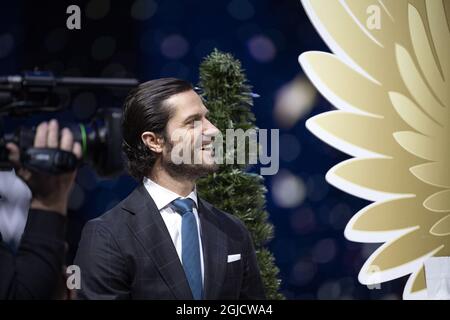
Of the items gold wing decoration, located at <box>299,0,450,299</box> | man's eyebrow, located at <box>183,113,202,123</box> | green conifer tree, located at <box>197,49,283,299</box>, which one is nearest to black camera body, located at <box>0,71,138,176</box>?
man's eyebrow, located at <box>183,113,202,123</box>

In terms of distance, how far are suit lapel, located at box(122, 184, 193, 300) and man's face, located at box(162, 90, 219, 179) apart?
0.67 feet

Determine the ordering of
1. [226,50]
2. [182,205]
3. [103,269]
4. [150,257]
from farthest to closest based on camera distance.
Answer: [226,50], [182,205], [150,257], [103,269]

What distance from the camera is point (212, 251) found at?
2947mm

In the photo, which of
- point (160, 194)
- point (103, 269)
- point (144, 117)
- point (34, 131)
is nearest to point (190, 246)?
point (160, 194)

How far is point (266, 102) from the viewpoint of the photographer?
3.31 m

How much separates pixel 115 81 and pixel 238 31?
0.73 meters

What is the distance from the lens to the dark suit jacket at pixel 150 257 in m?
2.77

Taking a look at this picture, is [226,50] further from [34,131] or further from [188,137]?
[34,131]

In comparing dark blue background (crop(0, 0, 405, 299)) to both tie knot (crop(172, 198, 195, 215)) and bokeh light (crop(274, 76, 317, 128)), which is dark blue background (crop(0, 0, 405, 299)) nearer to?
bokeh light (crop(274, 76, 317, 128))

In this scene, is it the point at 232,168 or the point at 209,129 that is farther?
the point at 232,168

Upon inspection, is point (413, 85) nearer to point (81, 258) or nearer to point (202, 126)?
point (202, 126)

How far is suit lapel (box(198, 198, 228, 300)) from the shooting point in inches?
114

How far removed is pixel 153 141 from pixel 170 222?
0.40 meters
